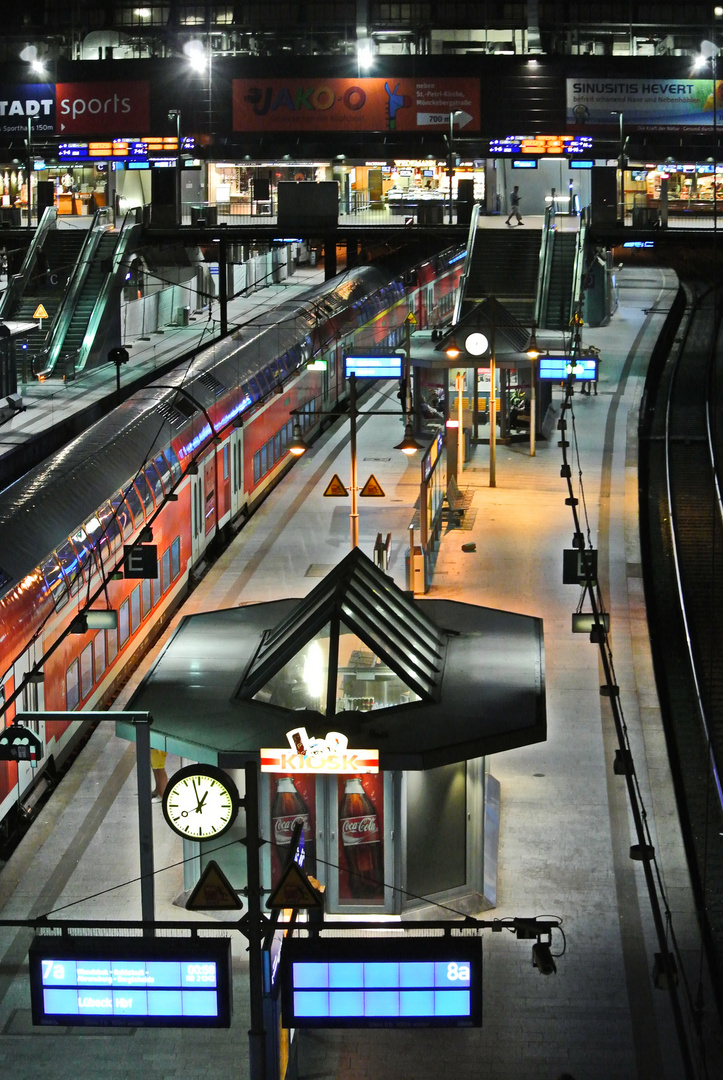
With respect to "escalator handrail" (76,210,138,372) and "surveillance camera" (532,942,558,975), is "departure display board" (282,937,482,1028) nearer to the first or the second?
"surveillance camera" (532,942,558,975)

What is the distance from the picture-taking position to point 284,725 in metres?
15.9

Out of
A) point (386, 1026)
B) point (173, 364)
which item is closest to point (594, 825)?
point (386, 1026)

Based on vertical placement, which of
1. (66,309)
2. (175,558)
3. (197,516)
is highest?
(66,309)

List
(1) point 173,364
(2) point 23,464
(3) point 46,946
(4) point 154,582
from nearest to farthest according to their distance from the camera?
(3) point 46,946 < (4) point 154,582 < (2) point 23,464 < (1) point 173,364

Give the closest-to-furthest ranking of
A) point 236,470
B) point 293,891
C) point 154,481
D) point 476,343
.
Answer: point 293,891 → point 154,481 → point 236,470 → point 476,343

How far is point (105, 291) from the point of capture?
46312 mm

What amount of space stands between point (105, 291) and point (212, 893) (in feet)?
119

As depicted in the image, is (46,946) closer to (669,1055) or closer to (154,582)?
(669,1055)

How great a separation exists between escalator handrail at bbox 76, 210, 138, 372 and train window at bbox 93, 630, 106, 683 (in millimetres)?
23180

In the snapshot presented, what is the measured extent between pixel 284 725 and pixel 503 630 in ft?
12.0

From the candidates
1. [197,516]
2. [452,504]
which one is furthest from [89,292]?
[197,516]

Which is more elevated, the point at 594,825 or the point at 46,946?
the point at 46,946

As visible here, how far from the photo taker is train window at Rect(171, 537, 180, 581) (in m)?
26.0

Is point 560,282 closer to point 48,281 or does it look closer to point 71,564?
point 48,281
